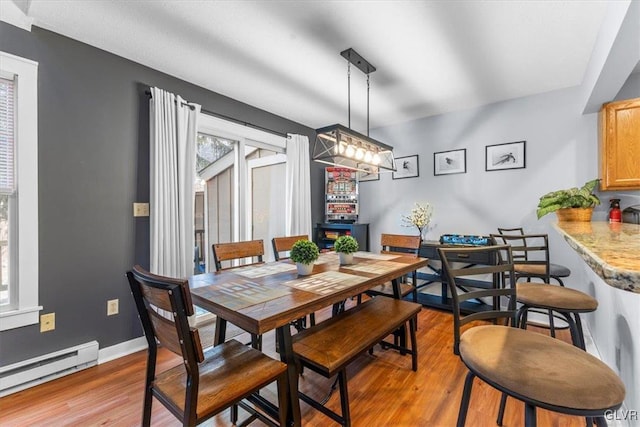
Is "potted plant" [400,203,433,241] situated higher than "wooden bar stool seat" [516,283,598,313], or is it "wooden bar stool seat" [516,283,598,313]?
"potted plant" [400,203,433,241]

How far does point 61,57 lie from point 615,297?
4.13m

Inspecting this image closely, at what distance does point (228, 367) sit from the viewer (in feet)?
4.46

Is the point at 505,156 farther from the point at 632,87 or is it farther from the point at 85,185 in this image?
the point at 85,185

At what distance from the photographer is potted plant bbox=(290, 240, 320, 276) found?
1.98 meters

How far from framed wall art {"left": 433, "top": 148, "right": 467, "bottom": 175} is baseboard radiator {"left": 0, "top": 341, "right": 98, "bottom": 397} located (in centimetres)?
428

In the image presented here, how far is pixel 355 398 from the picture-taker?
1842mm

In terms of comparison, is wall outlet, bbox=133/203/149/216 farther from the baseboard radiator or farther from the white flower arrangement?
the white flower arrangement

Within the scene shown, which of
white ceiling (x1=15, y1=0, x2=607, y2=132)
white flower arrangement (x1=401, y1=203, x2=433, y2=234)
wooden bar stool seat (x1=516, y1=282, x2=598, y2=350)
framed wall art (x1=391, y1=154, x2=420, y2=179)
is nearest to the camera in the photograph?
wooden bar stool seat (x1=516, y1=282, x2=598, y2=350)

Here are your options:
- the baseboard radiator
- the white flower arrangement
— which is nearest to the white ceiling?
the white flower arrangement

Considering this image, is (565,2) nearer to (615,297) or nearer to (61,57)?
(615,297)

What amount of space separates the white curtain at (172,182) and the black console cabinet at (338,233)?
2190 millimetres

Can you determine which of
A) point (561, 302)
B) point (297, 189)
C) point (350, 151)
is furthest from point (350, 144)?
point (561, 302)

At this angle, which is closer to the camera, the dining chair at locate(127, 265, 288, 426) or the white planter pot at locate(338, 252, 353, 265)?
the dining chair at locate(127, 265, 288, 426)

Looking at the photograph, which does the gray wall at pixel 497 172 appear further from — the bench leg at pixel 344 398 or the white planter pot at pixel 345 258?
the bench leg at pixel 344 398
